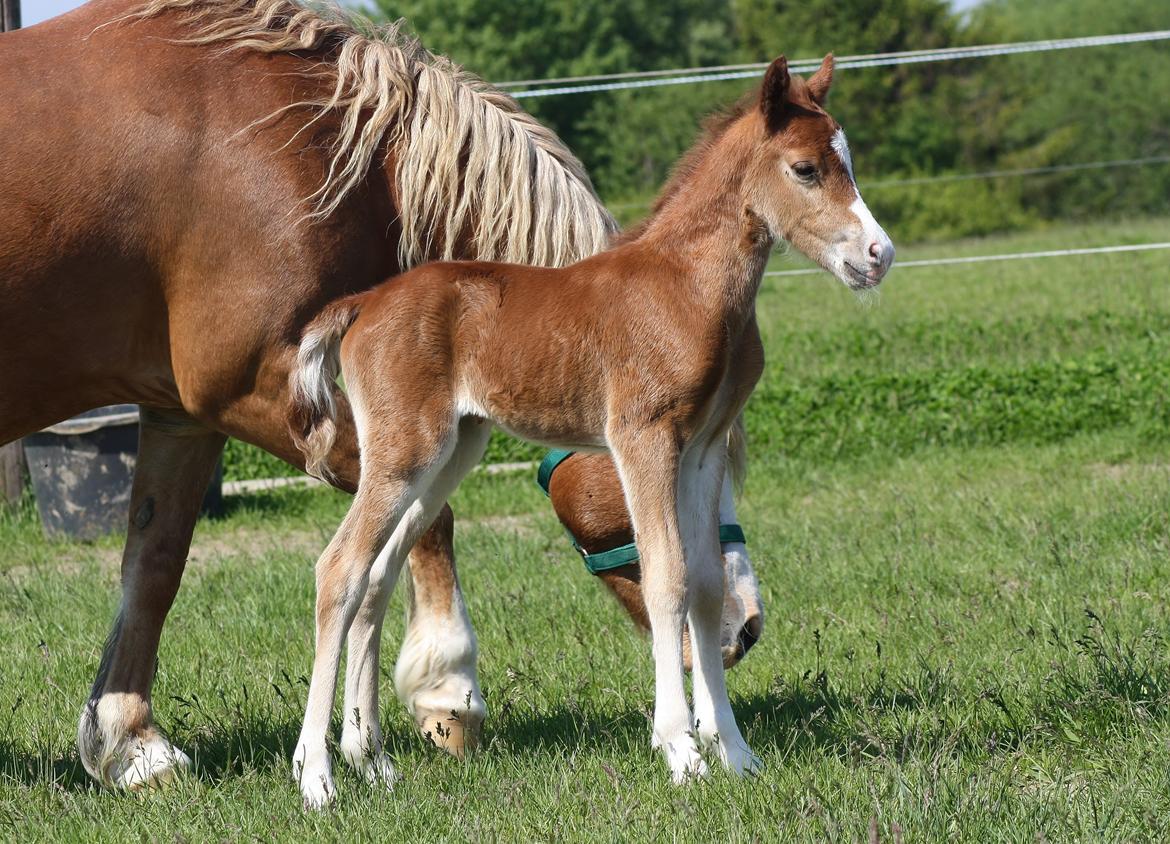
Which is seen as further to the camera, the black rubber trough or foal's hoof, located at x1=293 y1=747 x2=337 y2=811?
the black rubber trough

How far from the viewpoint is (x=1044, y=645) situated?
4.20m

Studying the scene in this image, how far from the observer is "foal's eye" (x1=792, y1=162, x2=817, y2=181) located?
2998mm

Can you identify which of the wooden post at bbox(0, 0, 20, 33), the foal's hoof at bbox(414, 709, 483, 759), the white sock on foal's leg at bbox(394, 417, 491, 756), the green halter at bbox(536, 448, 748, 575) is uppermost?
the wooden post at bbox(0, 0, 20, 33)

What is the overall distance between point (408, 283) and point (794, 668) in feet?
6.40

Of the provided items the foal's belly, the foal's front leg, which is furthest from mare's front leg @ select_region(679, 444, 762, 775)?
the foal's front leg

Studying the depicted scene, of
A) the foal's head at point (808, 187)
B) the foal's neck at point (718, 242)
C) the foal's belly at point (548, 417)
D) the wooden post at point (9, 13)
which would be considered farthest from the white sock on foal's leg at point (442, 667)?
the wooden post at point (9, 13)

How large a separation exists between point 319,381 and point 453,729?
104 cm

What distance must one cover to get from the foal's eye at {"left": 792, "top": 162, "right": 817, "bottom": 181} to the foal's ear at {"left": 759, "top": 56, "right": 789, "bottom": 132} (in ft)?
0.38

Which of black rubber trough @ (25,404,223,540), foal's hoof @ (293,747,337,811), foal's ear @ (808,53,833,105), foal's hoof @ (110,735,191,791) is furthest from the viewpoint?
black rubber trough @ (25,404,223,540)

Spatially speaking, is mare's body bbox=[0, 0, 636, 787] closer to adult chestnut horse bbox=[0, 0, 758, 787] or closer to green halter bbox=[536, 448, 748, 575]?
adult chestnut horse bbox=[0, 0, 758, 787]

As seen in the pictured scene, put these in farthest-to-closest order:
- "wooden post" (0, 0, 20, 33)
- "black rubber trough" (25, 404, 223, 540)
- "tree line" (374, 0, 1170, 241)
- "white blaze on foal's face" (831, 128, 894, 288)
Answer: "tree line" (374, 0, 1170, 241)
"black rubber trough" (25, 404, 223, 540)
"wooden post" (0, 0, 20, 33)
"white blaze on foal's face" (831, 128, 894, 288)

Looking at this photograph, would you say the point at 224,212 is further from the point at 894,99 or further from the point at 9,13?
the point at 894,99

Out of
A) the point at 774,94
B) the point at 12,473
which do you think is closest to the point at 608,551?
the point at 774,94

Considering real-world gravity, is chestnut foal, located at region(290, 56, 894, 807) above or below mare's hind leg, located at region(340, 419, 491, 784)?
above
